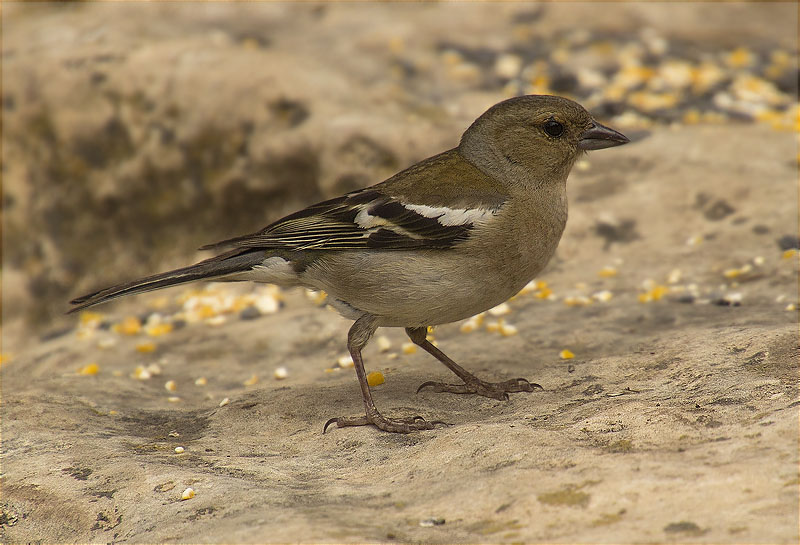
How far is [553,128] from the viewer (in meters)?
4.63

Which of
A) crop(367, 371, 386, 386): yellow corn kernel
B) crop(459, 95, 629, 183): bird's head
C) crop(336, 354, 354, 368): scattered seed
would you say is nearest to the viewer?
crop(459, 95, 629, 183): bird's head

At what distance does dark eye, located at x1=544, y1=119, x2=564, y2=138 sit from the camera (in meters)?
4.63

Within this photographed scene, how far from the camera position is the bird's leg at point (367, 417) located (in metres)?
4.05

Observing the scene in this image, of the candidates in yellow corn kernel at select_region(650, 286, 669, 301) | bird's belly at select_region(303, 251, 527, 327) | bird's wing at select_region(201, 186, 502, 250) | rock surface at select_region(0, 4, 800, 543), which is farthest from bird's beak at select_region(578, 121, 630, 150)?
yellow corn kernel at select_region(650, 286, 669, 301)

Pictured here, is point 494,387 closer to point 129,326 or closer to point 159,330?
point 159,330

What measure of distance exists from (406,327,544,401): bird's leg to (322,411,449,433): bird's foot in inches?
17.3

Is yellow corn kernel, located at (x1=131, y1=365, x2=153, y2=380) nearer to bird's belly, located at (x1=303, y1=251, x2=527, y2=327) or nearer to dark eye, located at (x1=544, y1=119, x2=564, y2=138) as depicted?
bird's belly, located at (x1=303, y1=251, x2=527, y2=327)

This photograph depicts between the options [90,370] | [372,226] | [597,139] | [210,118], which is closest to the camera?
[372,226]

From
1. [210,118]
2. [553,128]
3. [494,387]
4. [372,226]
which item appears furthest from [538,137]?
[210,118]

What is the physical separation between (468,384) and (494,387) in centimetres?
16

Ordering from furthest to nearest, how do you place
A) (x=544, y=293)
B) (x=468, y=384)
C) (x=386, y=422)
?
(x=544, y=293), (x=468, y=384), (x=386, y=422)

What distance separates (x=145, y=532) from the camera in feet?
10.1

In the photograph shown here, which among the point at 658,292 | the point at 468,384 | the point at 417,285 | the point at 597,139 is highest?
the point at 597,139

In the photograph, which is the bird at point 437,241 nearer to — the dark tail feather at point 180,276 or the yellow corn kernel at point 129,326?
the dark tail feather at point 180,276
